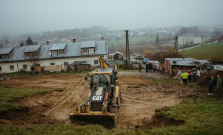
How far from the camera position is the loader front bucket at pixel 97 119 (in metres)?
8.40

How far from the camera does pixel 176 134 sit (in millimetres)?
6312

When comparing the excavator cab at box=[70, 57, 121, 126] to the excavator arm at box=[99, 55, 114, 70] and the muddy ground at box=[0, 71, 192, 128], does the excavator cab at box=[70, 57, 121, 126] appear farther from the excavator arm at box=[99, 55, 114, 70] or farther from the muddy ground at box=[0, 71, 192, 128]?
the excavator arm at box=[99, 55, 114, 70]

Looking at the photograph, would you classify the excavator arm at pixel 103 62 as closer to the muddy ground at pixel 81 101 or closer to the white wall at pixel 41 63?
the muddy ground at pixel 81 101

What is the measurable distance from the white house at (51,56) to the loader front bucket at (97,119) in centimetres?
2260

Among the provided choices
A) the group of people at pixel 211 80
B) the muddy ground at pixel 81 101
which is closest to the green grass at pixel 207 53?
the group of people at pixel 211 80

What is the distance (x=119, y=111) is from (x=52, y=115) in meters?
4.30

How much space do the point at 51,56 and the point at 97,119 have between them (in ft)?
84.6

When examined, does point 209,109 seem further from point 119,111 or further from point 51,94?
point 51,94

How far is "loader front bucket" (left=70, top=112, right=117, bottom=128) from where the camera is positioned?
8398 millimetres

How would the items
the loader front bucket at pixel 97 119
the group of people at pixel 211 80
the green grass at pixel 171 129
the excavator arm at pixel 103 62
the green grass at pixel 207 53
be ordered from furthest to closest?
the green grass at pixel 207 53 → the excavator arm at pixel 103 62 → the group of people at pixel 211 80 → the loader front bucket at pixel 97 119 → the green grass at pixel 171 129

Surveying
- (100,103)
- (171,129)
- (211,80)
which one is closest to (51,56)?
(100,103)

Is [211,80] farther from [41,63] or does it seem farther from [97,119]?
[41,63]

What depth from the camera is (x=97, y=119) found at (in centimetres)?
850

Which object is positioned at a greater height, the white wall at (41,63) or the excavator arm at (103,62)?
the excavator arm at (103,62)
